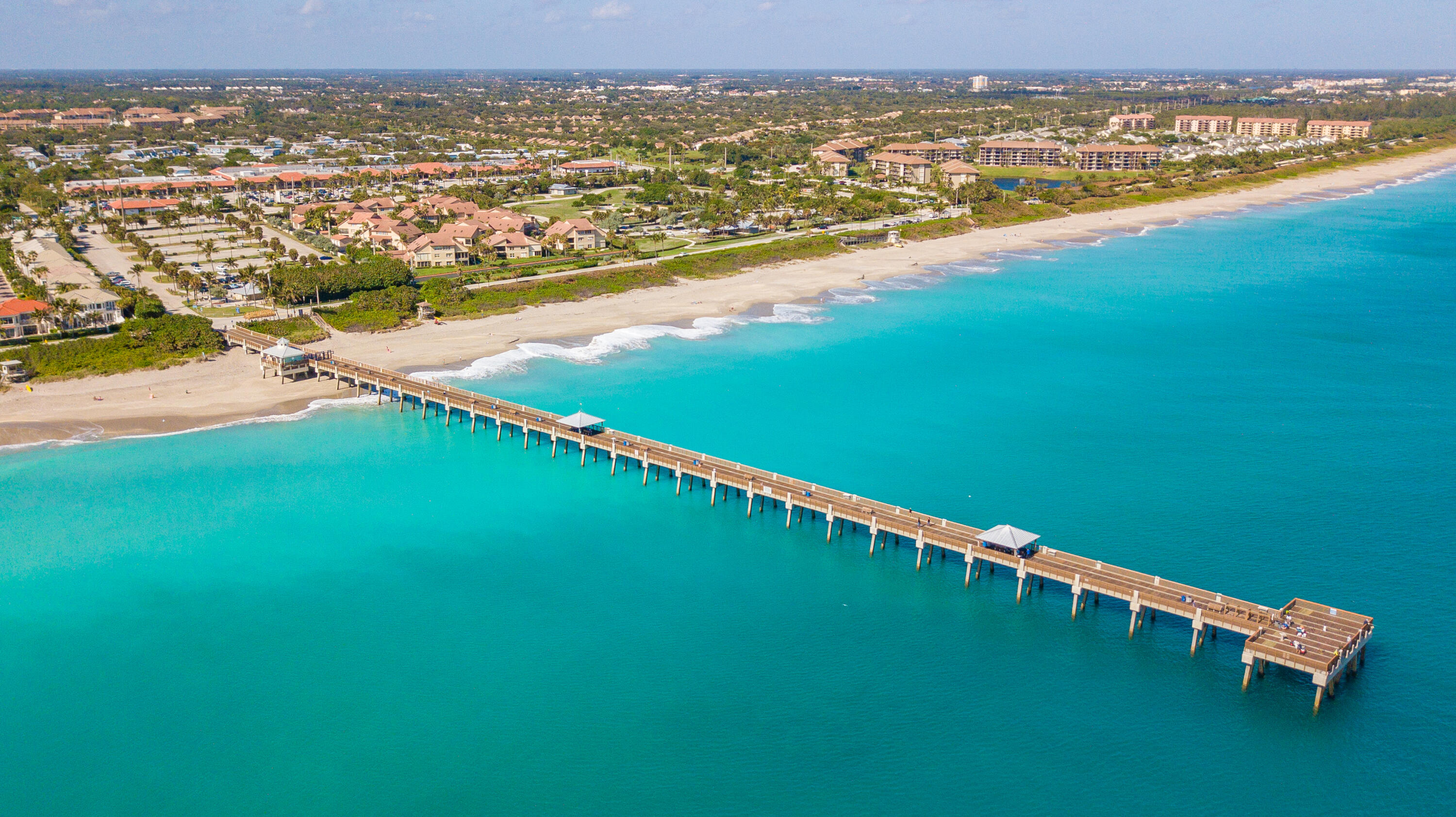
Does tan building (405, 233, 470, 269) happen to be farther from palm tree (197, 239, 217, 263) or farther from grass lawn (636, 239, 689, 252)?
grass lawn (636, 239, 689, 252)

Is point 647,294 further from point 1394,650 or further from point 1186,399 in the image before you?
point 1394,650

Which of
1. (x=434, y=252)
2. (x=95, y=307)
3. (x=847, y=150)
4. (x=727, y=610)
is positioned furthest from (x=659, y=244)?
(x=847, y=150)

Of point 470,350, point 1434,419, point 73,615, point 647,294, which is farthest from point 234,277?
point 1434,419

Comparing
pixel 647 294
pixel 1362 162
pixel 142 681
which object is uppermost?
pixel 1362 162

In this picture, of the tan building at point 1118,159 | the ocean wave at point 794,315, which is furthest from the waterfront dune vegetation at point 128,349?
the tan building at point 1118,159

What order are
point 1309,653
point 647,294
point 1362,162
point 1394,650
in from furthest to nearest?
point 1362,162, point 647,294, point 1394,650, point 1309,653

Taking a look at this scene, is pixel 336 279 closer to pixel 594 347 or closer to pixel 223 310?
pixel 223 310
